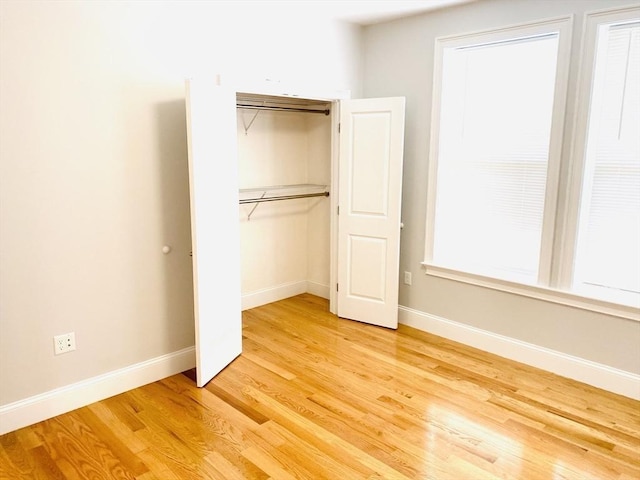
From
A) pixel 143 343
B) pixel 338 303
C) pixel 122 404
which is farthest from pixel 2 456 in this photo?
pixel 338 303

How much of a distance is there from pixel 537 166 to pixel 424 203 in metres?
0.92

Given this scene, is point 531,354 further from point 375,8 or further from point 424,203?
point 375,8

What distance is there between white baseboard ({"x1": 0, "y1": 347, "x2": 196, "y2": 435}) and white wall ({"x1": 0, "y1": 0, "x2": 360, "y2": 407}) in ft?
0.14

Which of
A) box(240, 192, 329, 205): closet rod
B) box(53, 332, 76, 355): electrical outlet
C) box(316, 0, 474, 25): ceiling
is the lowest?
box(53, 332, 76, 355): electrical outlet

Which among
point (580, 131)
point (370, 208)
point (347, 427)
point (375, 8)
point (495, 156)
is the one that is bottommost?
point (347, 427)

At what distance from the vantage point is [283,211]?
15.3 ft

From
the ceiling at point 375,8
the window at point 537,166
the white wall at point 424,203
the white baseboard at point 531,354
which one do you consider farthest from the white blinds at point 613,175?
the ceiling at point 375,8

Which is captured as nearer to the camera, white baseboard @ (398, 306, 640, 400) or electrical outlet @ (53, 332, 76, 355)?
Result: electrical outlet @ (53, 332, 76, 355)

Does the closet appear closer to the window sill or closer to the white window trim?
the window sill

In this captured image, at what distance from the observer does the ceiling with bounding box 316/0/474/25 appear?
3.53m

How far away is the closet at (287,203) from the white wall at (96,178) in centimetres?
28

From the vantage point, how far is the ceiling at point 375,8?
3.53m

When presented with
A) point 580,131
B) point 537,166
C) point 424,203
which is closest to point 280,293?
point 424,203

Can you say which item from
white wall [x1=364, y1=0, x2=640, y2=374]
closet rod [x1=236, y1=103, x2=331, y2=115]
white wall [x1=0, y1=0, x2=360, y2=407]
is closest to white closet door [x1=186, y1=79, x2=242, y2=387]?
white wall [x1=0, y1=0, x2=360, y2=407]
